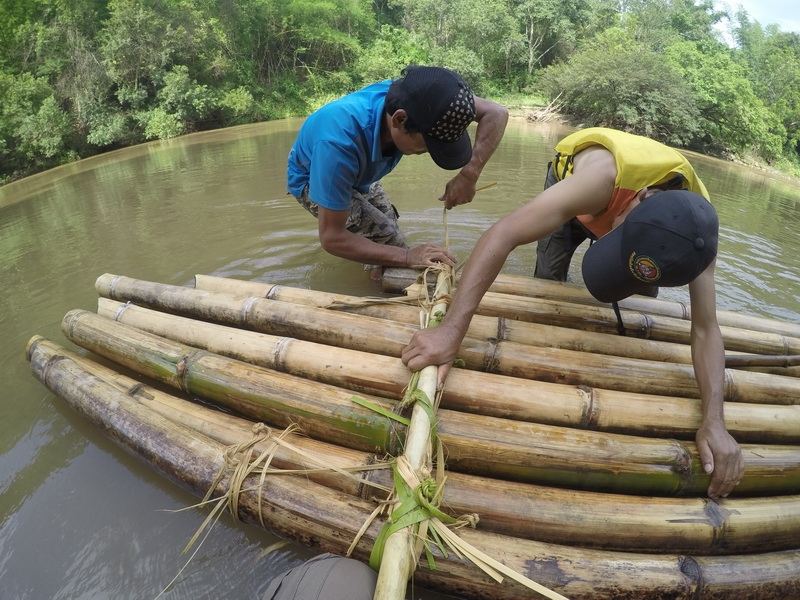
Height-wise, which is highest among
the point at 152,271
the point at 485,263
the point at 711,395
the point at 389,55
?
the point at 389,55

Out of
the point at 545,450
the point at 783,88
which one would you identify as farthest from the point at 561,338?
the point at 783,88

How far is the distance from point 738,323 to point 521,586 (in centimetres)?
213

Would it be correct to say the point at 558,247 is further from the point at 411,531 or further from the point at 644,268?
the point at 411,531

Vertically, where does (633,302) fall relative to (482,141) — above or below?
below

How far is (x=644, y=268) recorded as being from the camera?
168 cm

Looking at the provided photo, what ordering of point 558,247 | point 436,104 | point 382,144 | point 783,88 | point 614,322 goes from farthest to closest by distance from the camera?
point 783,88
point 558,247
point 382,144
point 614,322
point 436,104

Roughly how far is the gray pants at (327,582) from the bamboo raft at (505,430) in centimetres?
14

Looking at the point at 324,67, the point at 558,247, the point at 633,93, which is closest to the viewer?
the point at 558,247

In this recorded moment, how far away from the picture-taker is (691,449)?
168cm

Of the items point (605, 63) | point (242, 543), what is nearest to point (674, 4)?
point (605, 63)

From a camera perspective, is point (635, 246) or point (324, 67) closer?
point (635, 246)

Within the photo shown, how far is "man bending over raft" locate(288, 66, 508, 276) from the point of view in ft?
6.86

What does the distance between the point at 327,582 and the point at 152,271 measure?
12.8 ft

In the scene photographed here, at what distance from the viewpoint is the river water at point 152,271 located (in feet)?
5.70
